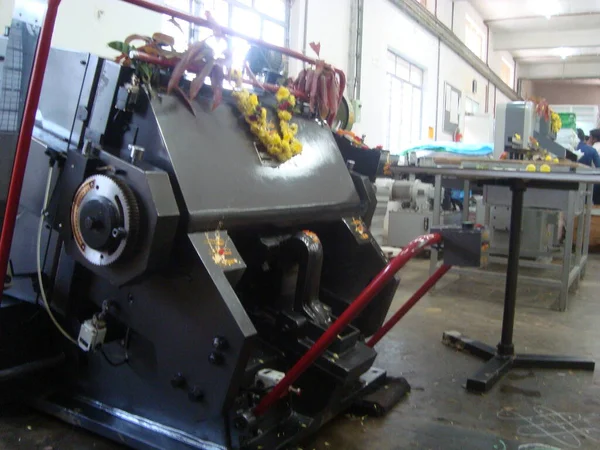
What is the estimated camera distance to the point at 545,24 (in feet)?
34.0

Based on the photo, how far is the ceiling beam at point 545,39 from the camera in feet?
34.3

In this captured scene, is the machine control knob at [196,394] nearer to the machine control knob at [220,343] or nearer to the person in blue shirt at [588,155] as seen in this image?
the machine control knob at [220,343]

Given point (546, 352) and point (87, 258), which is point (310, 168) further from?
point (546, 352)

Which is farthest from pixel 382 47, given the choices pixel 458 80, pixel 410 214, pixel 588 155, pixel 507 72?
pixel 507 72

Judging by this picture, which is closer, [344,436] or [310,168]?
[344,436]

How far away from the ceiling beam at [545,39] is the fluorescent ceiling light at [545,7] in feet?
3.18

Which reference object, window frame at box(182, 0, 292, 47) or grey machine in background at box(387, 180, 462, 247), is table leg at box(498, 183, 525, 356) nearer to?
grey machine in background at box(387, 180, 462, 247)

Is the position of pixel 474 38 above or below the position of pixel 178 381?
above

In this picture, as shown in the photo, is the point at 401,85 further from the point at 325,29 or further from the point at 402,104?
the point at 325,29

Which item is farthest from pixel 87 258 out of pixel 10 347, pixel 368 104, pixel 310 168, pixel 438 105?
pixel 438 105

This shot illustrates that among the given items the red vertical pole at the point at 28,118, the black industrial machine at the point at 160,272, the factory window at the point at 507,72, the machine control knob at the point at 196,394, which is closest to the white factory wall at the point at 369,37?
the factory window at the point at 507,72

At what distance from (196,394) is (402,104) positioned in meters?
6.92

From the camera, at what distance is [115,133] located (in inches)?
65.2

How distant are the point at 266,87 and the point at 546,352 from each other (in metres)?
1.83
